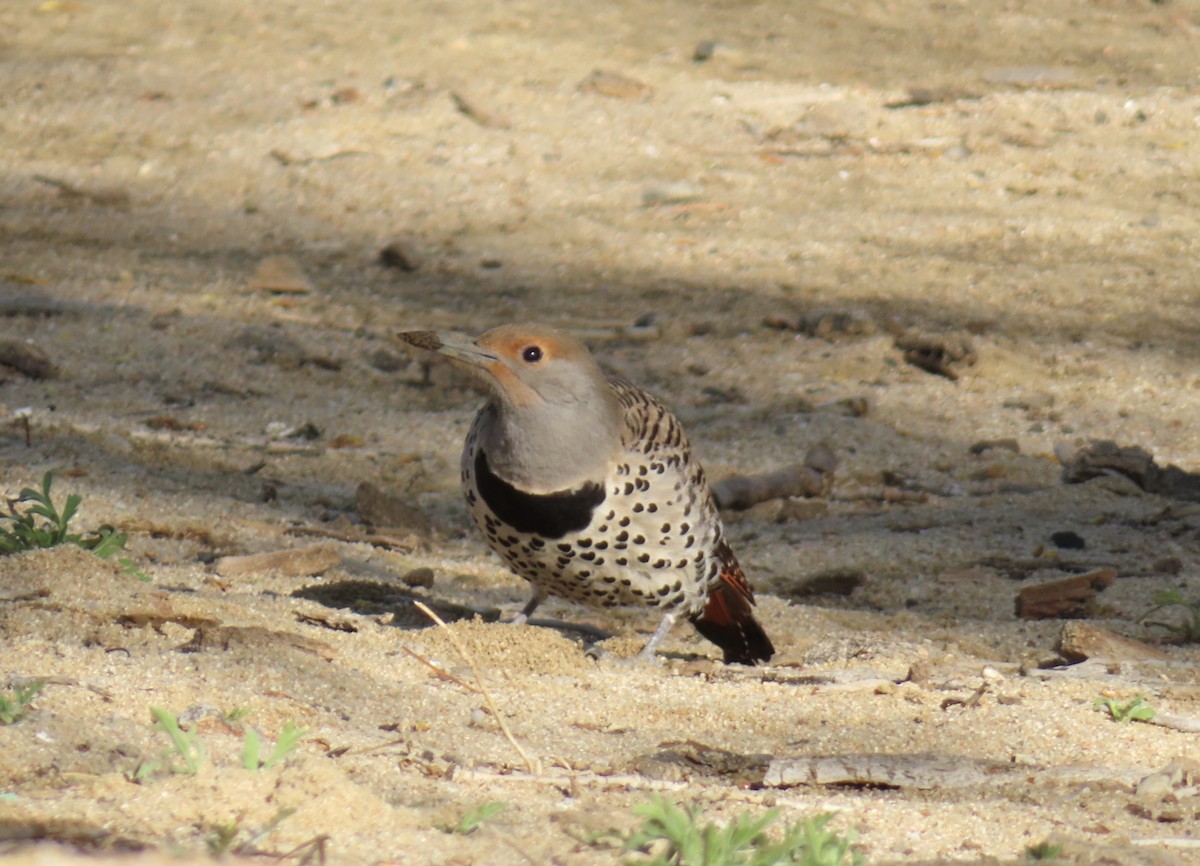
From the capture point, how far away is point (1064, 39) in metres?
11.3

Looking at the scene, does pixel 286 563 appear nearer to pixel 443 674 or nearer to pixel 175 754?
pixel 443 674

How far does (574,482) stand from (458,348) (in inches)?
18.3

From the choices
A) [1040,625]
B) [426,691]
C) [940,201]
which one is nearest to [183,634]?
[426,691]

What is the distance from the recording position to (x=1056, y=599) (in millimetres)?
4922

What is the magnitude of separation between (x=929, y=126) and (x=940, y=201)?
910 mm

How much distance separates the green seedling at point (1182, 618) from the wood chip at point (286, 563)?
244cm

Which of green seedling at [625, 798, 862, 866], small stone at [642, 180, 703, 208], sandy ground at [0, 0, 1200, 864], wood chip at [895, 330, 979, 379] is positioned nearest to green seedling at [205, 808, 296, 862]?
sandy ground at [0, 0, 1200, 864]

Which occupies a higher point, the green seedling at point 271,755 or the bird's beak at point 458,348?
the bird's beak at point 458,348

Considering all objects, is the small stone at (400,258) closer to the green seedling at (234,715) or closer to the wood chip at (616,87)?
the wood chip at (616,87)

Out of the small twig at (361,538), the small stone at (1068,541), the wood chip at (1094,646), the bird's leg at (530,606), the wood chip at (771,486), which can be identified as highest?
the wood chip at (1094,646)

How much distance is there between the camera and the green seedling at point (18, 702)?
282cm

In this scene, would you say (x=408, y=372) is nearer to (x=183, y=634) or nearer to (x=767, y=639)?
(x=767, y=639)

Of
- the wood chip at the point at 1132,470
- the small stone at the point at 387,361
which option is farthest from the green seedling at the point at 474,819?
the small stone at the point at 387,361

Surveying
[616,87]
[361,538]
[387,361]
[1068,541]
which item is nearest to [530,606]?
[361,538]
